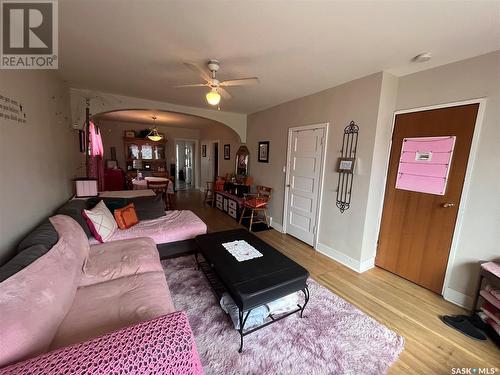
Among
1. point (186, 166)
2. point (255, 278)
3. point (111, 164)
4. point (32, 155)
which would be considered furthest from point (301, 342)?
point (186, 166)

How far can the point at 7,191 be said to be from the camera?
60.1 inches

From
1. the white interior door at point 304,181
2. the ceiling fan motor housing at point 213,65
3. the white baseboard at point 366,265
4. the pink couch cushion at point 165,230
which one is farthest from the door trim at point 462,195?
the pink couch cushion at point 165,230

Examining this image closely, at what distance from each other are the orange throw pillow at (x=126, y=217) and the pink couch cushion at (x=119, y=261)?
1.36ft

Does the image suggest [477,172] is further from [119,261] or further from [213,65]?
[119,261]

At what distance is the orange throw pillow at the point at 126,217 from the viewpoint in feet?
8.54

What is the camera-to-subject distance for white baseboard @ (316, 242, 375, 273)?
2.66m

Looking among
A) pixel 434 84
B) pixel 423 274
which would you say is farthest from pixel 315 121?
pixel 423 274

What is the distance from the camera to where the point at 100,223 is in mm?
2277

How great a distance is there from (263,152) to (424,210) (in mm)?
2874

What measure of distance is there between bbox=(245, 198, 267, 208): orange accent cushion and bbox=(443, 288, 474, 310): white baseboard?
272cm

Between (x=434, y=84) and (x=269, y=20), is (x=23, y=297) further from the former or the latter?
(x=434, y=84)

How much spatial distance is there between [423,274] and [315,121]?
2386mm

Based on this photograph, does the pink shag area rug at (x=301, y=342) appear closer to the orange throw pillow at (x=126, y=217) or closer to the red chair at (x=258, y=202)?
the orange throw pillow at (x=126, y=217)

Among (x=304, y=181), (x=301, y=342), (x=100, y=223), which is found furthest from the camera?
(x=304, y=181)
